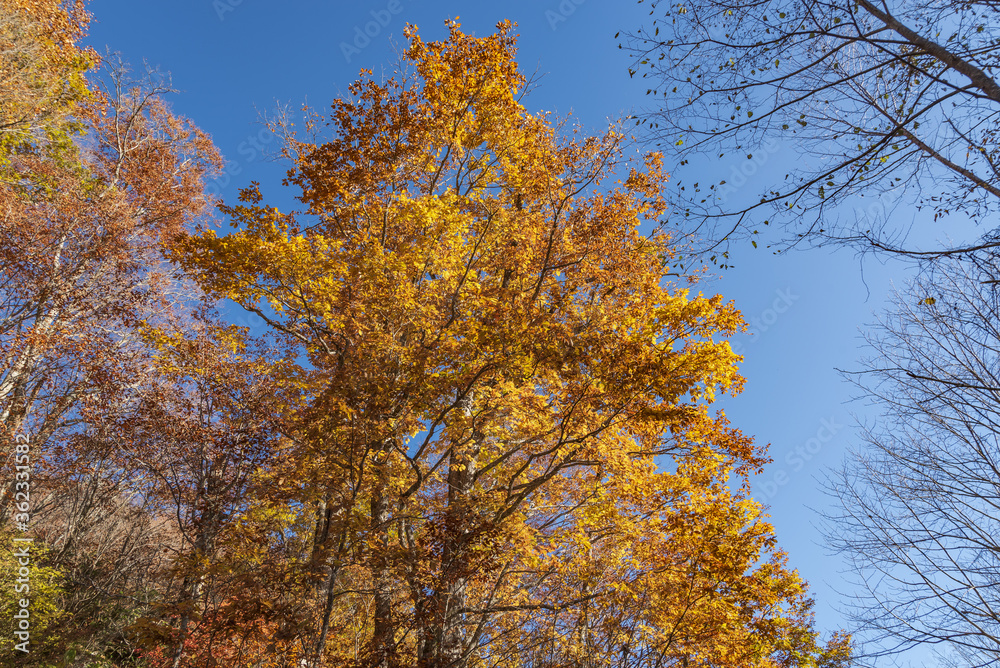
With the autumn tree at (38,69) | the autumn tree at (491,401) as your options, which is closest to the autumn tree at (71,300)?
the autumn tree at (38,69)

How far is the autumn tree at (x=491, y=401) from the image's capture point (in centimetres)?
598

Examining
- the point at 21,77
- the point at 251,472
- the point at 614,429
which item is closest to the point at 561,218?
the point at 614,429

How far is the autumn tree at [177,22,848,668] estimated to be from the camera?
5.98 meters

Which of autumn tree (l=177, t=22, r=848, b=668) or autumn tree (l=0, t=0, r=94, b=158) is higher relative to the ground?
autumn tree (l=0, t=0, r=94, b=158)

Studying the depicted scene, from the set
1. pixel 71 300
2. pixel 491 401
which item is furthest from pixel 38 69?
pixel 491 401

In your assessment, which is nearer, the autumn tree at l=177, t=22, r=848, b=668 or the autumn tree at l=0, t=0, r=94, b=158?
the autumn tree at l=177, t=22, r=848, b=668

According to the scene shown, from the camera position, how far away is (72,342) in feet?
33.1

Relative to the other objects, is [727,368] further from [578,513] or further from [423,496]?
[423,496]

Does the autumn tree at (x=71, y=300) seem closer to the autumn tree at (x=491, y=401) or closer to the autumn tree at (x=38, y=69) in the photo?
the autumn tree at (x=38, y=69)

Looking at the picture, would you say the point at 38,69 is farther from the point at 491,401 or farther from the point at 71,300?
the point at 491,401

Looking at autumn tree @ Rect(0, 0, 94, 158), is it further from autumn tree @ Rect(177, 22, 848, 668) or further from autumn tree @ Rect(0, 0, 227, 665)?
autumn tree @ Rect(177, 22, 848, 668)

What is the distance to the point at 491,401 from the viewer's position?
6.96 metres

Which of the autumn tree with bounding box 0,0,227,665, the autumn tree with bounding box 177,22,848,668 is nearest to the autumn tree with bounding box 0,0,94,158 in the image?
the autumn tree with bounding box 0,0,227,665

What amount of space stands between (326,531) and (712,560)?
5011 mm
